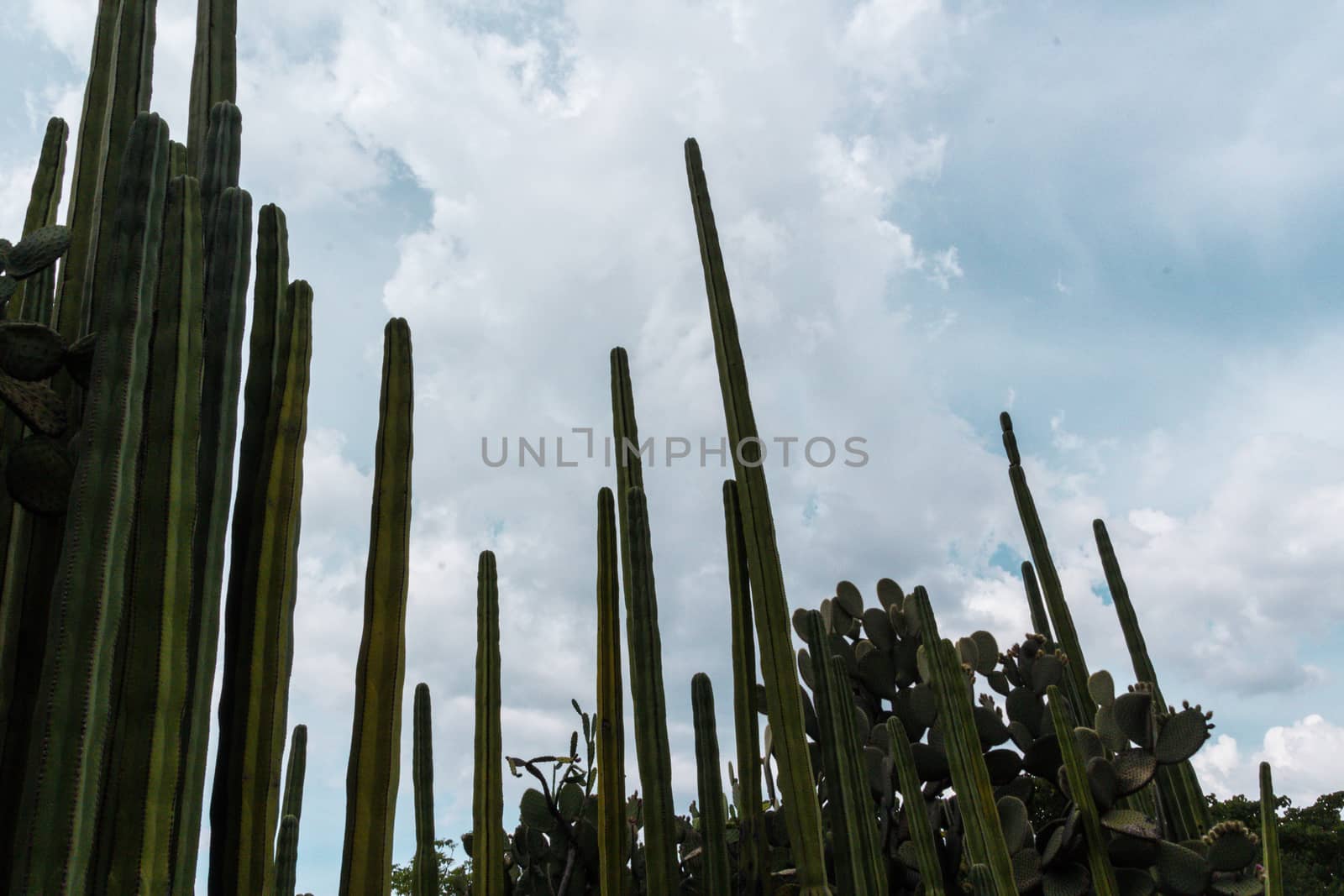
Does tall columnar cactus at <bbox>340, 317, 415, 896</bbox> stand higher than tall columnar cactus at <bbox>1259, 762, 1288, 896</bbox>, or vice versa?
tall columnar cactus at <bbox>340, 317, 415, 896</bbox>

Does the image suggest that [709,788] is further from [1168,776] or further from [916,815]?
[1168,776]

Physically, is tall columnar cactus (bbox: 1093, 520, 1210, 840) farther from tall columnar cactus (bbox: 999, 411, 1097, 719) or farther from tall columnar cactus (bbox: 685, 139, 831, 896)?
tall columnar cactus (bbox: 685, 139, 831, 896)

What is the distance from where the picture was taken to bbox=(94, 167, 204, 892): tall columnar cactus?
55.2 inches

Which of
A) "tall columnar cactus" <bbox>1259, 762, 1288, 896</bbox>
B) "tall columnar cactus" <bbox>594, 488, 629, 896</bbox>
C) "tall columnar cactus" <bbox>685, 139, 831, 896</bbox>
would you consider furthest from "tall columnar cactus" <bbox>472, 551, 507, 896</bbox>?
"tall columnar cactus" <bbox>1259, 762, 1288, 896</bbox>

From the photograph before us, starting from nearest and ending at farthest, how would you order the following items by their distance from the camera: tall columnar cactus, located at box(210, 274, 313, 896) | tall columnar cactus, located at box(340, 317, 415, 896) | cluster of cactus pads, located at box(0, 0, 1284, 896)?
cluster of cactus pads, located at box(0, 0, 1284, 896) → tall columnar cactus, located at box(210, 274, 313, 896) → tall columnar cactus, located at box(340, 317, 415, 896)

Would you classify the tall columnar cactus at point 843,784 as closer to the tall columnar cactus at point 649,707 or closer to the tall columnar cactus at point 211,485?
the tall columnar cactus at point 649,707

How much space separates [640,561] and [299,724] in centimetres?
95

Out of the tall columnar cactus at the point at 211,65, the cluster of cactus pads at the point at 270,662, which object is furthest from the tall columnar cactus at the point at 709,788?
the tall columnar cactus at the point at 211,65

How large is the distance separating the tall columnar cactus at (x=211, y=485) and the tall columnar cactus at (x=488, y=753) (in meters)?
0.91

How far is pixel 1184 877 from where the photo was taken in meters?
2.70

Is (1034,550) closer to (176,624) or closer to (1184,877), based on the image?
(1184,877)

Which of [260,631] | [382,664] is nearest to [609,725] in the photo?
[382,664]

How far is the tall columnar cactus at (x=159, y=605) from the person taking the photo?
1402mm

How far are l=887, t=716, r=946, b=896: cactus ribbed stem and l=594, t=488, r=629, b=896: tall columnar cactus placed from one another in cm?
68
